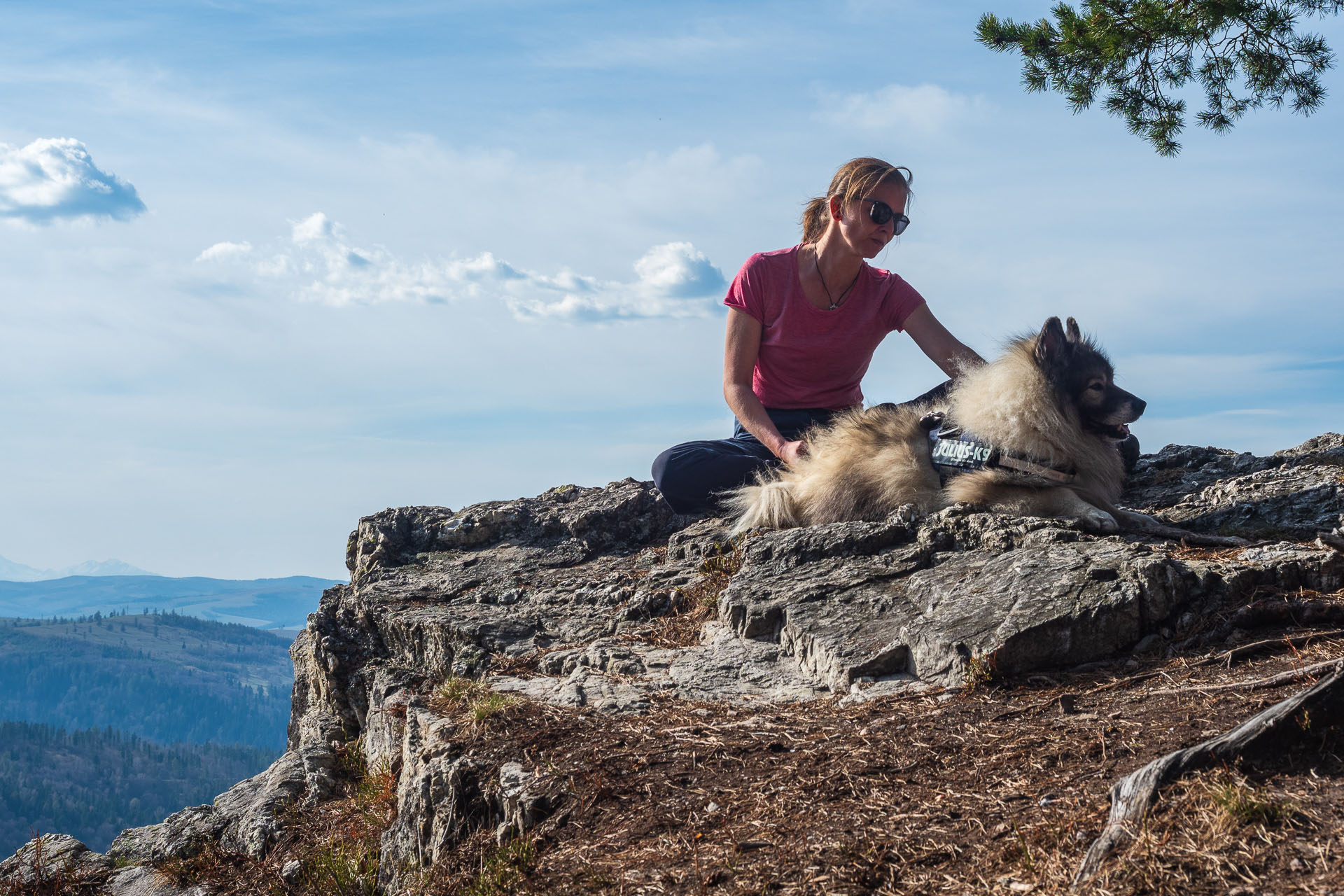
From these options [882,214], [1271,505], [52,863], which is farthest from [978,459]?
[52,863]

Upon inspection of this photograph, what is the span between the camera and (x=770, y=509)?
23.0ft

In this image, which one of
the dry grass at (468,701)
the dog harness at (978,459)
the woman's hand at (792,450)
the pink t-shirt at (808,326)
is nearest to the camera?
the dry grass at (468,701)

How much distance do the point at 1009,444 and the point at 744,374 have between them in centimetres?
216

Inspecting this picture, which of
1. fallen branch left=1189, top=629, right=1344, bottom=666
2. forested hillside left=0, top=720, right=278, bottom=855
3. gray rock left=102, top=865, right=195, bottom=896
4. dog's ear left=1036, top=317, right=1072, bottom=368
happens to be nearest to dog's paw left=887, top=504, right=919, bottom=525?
dog's ear left=1036, top=317, right=1072, bottom=368

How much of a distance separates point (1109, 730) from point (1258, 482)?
4464mm

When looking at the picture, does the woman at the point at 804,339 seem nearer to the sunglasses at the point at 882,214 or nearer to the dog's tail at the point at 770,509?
the sunglasses at the point at 882,214

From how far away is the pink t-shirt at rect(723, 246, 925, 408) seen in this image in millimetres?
7355

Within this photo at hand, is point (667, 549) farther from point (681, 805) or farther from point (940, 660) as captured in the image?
point (681, 805)

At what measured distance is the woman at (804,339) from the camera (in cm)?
721

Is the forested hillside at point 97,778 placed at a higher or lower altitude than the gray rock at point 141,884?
lower

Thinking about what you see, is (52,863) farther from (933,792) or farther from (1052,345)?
(1052,345)

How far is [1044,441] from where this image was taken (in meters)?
6.21

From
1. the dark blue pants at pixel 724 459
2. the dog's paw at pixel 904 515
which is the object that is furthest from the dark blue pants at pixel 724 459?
the dog's paw at pixel 904 515

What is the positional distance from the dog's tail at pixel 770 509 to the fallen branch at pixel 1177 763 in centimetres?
390
